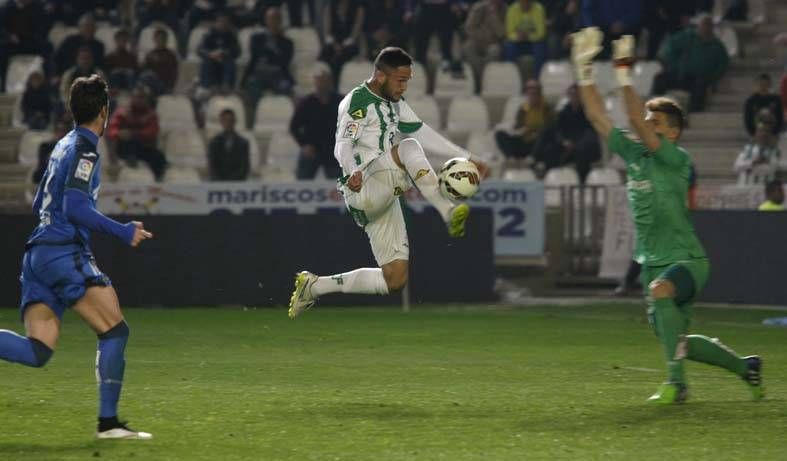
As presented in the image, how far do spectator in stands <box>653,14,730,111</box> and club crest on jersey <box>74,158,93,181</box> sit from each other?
17.0 metres

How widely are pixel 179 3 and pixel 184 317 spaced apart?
10.5 meters

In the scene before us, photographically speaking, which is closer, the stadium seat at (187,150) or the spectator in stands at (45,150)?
the spectator in stands at (45,150)

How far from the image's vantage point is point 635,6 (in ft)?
78.5

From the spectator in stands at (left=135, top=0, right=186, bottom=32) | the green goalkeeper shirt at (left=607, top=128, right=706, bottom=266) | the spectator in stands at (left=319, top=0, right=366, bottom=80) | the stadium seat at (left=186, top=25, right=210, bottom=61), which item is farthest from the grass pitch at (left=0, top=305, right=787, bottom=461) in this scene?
the spectator in stands at (left=135, top=0, right=186, bottom=32)

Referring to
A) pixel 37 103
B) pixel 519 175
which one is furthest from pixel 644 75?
pixel 37 103

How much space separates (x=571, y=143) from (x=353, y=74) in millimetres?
4107

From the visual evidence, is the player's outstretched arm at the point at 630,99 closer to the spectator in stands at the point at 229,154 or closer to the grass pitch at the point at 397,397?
the grass pitch at the point at 397,397

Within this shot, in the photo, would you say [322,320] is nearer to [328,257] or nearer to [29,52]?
[328,257]

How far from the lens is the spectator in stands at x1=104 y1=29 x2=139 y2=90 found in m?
25.1

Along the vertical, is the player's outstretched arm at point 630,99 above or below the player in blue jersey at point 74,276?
above

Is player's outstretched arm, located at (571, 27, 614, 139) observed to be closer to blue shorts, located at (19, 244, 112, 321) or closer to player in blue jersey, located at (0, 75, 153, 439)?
player in blue jersey, located at (0, 75, 153, 439)

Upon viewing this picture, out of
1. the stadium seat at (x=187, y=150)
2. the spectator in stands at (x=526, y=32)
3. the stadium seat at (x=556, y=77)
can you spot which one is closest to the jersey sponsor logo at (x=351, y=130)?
the stadium seat at (x=187, y=150)

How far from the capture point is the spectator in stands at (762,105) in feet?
75.2

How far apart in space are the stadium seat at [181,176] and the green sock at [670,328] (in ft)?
47.8
